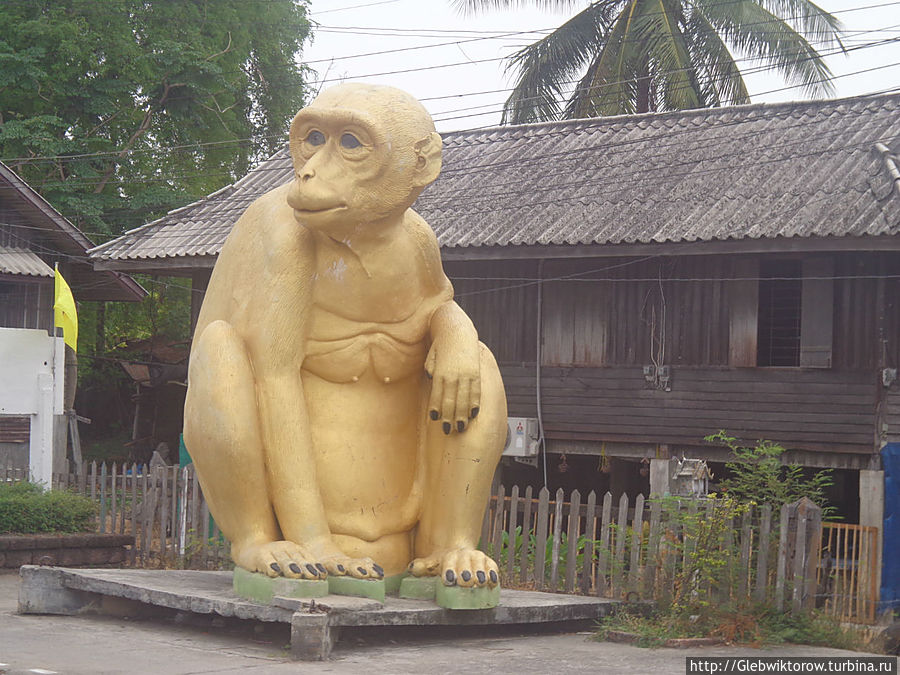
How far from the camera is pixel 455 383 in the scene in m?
6.73

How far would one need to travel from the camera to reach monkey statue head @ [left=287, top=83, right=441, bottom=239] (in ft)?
21.2

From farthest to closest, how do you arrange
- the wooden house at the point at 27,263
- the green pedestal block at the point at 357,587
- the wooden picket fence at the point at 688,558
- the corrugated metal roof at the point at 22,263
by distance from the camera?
the corrugated metal roof at the point at 22,263
the wooden house at the point at 27,263
the wooden picket fence at the point at 688,558
the green pedestal block at the point at 357,587

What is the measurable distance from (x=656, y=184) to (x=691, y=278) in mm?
1264

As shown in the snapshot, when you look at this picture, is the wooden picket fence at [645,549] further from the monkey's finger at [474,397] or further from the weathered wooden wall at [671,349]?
the monkey's finger at [474,397]

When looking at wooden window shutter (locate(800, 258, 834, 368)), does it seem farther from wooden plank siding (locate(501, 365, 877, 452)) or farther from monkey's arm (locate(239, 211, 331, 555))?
monkey's arm (locate(239, 211, 331, 555))

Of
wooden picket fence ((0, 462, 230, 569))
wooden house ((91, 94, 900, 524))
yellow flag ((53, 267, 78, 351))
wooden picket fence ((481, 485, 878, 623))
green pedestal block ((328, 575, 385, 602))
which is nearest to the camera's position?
green pedestal block ((328, 575, 385, 602))

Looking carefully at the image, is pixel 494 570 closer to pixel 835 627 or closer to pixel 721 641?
pixel 721 641

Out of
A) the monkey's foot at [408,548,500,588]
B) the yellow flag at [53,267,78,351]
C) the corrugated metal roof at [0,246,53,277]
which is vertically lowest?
the monkey's foot at [408,548,500,588]

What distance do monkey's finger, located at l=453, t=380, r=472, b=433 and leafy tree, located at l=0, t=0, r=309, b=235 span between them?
52.8ft

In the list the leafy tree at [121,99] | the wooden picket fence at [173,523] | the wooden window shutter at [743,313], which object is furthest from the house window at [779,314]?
the leafy tree at [121,99]

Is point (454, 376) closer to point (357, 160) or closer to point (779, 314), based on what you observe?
point (357, 160)

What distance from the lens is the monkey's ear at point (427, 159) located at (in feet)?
21.9

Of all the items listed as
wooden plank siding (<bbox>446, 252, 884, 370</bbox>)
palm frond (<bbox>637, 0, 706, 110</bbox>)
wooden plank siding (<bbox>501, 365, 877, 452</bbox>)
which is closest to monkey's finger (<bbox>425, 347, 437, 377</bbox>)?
wooden plank siding (<bbox>501, 365, 877, 452</bbox>)

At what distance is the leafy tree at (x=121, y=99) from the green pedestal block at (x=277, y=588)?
16283 mm
